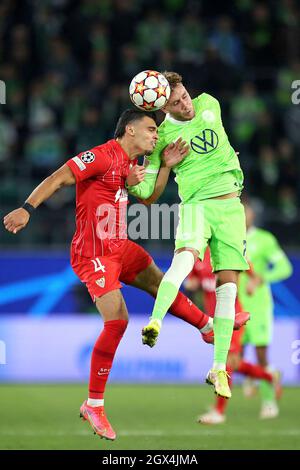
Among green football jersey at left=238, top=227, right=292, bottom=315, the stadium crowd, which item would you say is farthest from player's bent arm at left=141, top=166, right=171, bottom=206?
the stadium crowd

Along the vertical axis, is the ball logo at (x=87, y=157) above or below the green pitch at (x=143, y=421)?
above

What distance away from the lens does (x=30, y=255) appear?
631 inches

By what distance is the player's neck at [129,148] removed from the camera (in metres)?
9.10

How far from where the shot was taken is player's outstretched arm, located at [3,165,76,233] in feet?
27.2

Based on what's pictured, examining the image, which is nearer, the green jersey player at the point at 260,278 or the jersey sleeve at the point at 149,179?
the jersey sleeve at the point at 149,179

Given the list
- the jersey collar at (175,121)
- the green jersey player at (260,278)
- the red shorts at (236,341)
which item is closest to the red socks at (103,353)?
the jersey collar at (175,121)

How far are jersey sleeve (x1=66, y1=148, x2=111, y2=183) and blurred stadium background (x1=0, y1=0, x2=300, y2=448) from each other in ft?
21.5

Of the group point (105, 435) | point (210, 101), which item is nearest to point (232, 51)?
point (210, 101)

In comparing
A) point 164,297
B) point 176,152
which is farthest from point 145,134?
point 164,297

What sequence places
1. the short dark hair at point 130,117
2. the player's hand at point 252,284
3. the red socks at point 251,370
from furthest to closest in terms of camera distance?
the player's hand at point 252,284, the red socks at point 251,370, the short dark hair at point 130,117

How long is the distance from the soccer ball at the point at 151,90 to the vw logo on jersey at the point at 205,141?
0.48 meters

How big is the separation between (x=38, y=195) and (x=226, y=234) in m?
1.66

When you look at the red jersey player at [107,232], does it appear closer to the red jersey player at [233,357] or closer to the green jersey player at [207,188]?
the green jersey player at [207,188]

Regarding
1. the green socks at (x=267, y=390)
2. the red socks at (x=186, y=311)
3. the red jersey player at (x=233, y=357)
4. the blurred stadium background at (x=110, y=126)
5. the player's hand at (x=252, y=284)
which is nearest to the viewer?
the red socks at (x=186, y=311)
